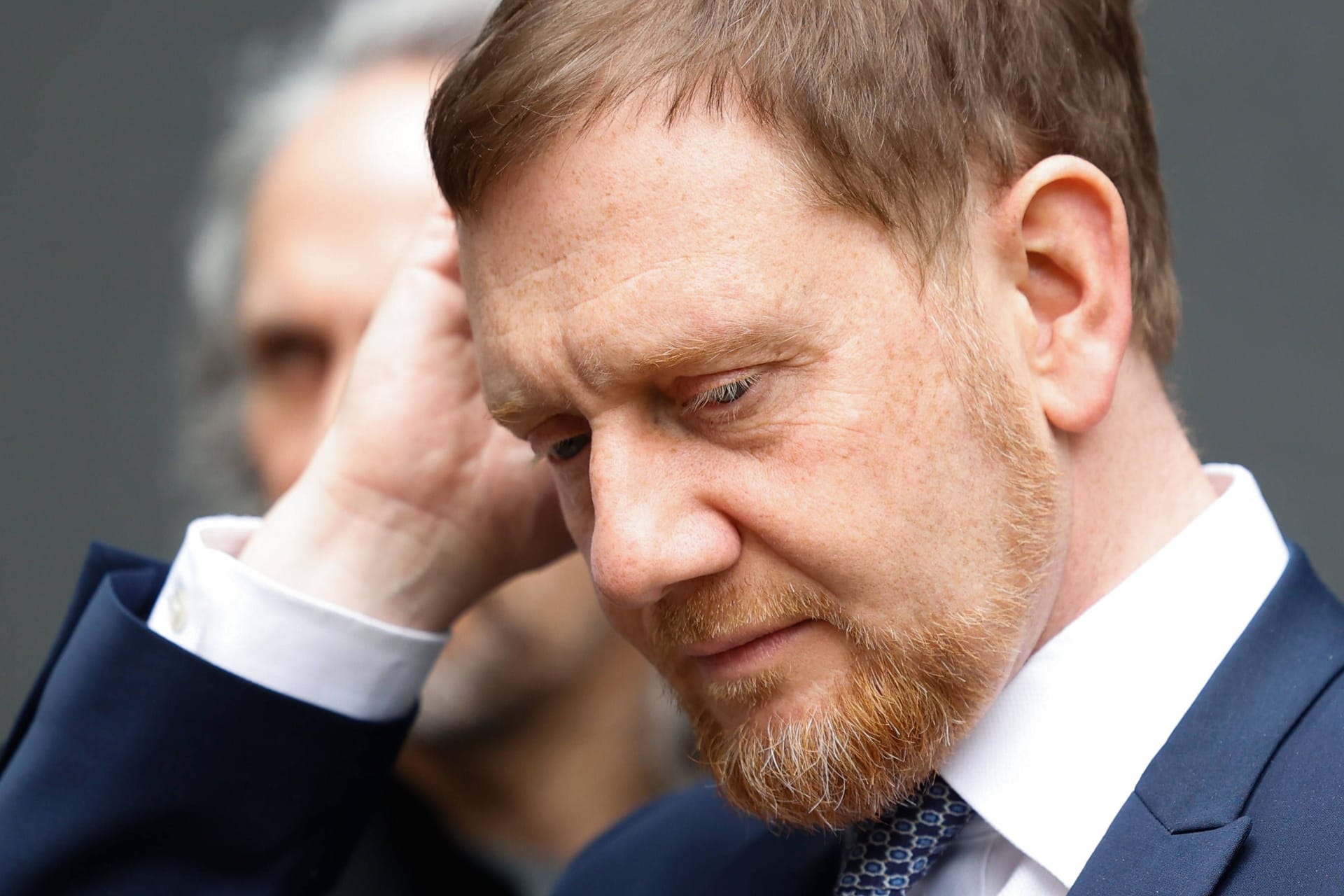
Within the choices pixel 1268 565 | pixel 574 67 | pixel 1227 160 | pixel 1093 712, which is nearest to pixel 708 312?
pixel 574 67

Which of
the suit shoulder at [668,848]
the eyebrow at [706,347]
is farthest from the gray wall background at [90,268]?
the eyebrow at [706,347]

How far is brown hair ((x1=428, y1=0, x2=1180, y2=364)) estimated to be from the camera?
4.78 ft

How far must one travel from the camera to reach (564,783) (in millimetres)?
2910

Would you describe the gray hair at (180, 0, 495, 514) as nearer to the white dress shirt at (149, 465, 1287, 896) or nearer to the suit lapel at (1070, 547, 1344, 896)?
the white dress shirt at (149, 465, 1287, 896)

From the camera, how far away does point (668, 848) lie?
2094 millimetres

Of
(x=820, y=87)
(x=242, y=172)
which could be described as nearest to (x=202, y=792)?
(x=820, y=87)

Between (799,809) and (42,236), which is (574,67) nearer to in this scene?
(799,809)

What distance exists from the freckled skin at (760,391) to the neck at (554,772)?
59.1 inches

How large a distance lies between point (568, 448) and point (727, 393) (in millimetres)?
266

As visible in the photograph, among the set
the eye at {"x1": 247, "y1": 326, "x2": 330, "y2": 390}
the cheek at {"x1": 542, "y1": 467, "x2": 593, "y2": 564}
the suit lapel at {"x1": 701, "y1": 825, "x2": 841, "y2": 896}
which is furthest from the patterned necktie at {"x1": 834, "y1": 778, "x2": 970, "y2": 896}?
the eye at {"x1": 247, "y1": 326, "x2": 330, "y2": 390}

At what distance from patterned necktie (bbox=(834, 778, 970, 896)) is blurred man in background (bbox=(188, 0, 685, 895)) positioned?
1353 millimetres

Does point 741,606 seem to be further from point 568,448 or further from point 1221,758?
point 1221,758

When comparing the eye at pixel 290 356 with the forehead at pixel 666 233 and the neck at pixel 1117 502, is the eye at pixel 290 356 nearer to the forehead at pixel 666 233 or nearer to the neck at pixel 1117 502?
the forehead at pixel 666 233

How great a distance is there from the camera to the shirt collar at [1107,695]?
149cm
